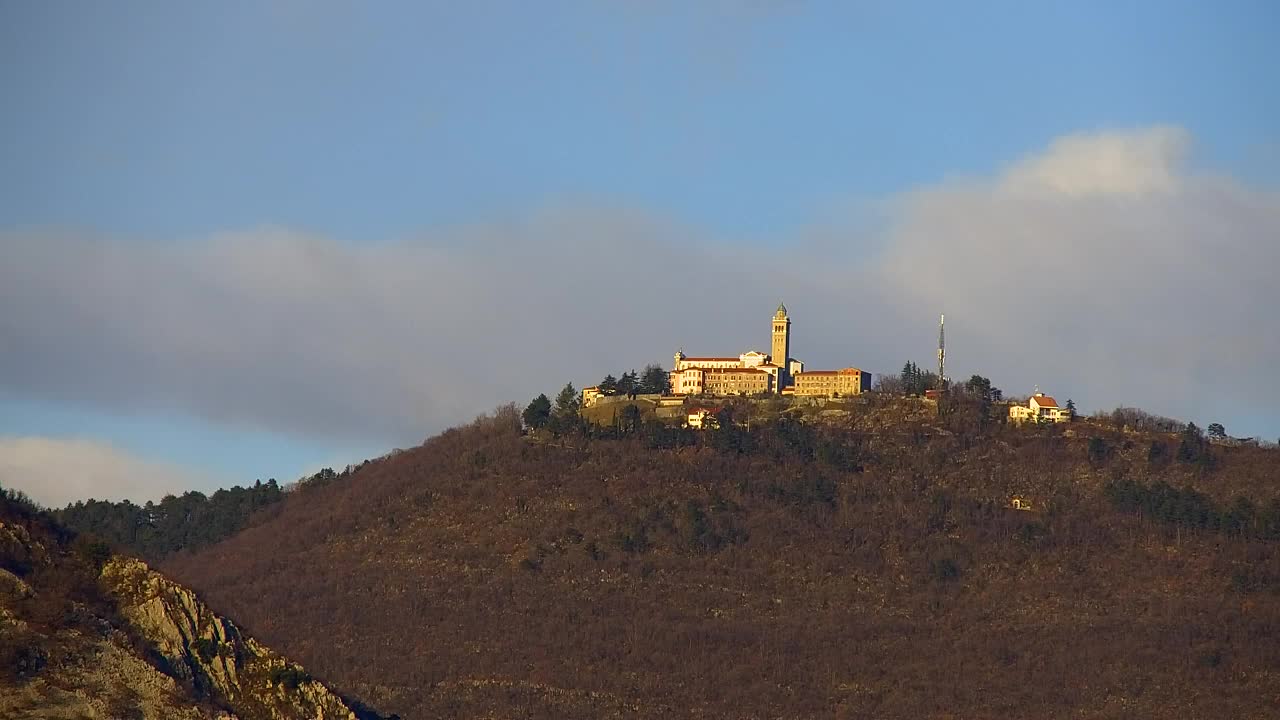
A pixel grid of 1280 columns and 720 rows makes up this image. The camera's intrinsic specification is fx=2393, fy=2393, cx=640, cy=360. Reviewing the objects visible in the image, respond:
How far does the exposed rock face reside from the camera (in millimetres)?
83000

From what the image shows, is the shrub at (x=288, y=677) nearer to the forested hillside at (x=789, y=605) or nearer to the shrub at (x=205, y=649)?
the shrub at (x=205, y=649)

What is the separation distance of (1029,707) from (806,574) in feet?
103

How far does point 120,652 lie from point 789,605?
322ft

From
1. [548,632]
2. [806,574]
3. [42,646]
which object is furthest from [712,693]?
[42,646]

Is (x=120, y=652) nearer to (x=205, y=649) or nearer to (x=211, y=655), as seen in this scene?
(x=205, y=649)

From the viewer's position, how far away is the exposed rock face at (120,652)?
83000 millimetres

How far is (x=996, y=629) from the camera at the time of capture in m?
175

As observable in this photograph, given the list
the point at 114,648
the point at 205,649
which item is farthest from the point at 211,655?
the point at 114,648

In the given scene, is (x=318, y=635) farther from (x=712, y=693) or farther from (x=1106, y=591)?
(x=1106, y=591)

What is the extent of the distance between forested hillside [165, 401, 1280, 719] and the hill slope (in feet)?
193

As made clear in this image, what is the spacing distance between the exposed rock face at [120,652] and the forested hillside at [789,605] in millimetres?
58732

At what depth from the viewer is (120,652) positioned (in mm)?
86750

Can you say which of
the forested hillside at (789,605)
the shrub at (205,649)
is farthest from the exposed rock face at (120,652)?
the forested hillside at (789,605)

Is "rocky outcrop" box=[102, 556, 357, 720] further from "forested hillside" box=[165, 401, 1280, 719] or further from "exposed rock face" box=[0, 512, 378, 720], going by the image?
"forested hillside" box=[165, 401, 1280, 719]
